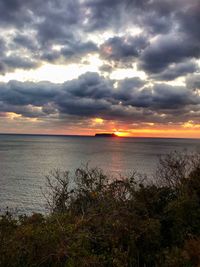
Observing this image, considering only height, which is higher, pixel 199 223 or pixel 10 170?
pixel 199 223

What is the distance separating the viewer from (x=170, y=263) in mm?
13438

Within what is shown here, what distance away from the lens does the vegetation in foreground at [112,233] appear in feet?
42.8

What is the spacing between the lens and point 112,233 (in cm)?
1625

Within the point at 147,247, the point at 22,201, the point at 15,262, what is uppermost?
the point at 15,262

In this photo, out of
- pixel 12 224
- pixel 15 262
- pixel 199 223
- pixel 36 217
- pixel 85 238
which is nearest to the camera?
pixel 15 262

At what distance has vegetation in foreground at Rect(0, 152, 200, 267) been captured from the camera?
1305 centimetres

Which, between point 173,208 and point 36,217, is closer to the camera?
point 36,217

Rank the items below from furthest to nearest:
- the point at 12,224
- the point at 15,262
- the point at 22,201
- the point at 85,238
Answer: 1. the point at 22,201
2. the point at 12,224
3. the point at 85,238
4. the point at 15,262

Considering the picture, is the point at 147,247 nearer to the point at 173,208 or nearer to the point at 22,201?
the point at 173,208

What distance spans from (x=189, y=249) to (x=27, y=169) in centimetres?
9099

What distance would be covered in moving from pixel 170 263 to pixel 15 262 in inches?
250

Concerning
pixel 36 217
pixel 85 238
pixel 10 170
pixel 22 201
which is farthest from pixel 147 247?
pixel 10 170

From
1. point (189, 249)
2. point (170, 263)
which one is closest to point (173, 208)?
point (189, 249)

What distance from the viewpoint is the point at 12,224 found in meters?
17.5
